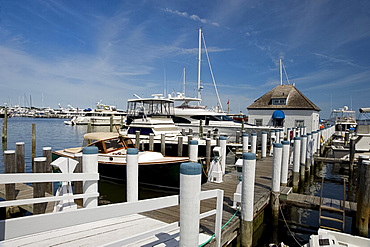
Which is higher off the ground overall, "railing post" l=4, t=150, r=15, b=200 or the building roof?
the building roof

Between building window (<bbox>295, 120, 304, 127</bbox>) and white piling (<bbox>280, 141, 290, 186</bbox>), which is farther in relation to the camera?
building window (<bbox>295, 120, 304, 127</bbox>)

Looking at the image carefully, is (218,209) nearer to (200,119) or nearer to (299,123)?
(200,119)

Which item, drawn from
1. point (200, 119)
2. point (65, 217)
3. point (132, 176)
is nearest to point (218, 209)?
point (132, 176)

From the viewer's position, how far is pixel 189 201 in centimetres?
260

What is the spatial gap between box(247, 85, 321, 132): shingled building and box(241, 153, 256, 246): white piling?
2519 cm

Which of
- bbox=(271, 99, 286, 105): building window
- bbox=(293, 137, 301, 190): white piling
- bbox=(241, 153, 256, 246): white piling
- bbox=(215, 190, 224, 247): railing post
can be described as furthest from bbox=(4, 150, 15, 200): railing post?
bbox=(271, 99, 286, 105): building window

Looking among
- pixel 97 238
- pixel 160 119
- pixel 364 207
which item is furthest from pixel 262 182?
pixel 160 119

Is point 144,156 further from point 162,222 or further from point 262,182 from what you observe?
point 162,222

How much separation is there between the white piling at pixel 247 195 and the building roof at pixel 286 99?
26.2 meters

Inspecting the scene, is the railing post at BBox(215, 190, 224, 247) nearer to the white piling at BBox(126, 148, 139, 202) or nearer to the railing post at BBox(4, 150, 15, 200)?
the white piling at BBox(126, 148, 139, 202)

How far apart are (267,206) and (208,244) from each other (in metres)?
3.70

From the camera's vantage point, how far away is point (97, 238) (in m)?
→ 3.29

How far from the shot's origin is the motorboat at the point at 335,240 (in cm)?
469

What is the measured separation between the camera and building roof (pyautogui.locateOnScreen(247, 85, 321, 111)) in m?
28.1
